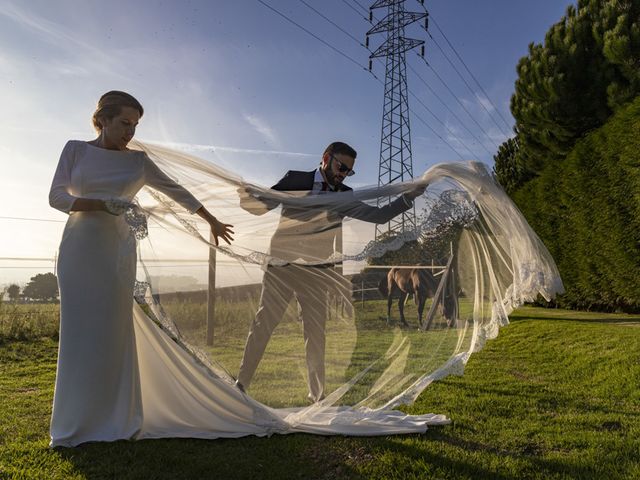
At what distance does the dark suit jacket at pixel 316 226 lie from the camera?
3.42 metres

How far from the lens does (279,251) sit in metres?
3.42

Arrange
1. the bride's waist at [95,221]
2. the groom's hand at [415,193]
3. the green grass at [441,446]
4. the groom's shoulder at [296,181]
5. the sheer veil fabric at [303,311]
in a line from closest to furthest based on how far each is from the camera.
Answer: the green grass at [441,446] → the bride's waist at [95,221] → the sheer veil fabric at [303,311] → the groom's hand at [415,193] → the groom's shoulder at [296,181]

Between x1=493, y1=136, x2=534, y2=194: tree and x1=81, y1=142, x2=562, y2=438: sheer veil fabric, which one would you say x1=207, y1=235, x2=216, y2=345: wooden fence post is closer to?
x1=81, y1=142, x2=562, y2=438: sheer veil fabric

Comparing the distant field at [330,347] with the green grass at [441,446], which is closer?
the green grass at [441,446]

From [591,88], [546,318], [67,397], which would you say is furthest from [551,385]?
[591,88]

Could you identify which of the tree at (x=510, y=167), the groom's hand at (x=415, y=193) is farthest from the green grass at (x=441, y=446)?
the tree at (x=510, y=167)

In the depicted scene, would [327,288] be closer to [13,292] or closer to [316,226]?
[316,226]

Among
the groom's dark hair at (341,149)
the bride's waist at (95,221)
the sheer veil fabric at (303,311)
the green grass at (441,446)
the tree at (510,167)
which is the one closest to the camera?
the green grass at (441,446)

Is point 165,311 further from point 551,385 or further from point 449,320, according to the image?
point 551,385

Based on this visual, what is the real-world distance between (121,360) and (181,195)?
42.3 inches

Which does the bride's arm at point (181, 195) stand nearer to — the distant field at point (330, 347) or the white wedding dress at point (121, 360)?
the white wedding dress at point (121, 360)

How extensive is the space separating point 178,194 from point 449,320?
1999 millimetres

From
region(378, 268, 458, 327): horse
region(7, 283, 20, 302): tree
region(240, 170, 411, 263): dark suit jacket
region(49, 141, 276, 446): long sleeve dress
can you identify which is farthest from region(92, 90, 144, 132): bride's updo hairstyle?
region(7, 283, 20, 302): tree

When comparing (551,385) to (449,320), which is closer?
(449,320)
